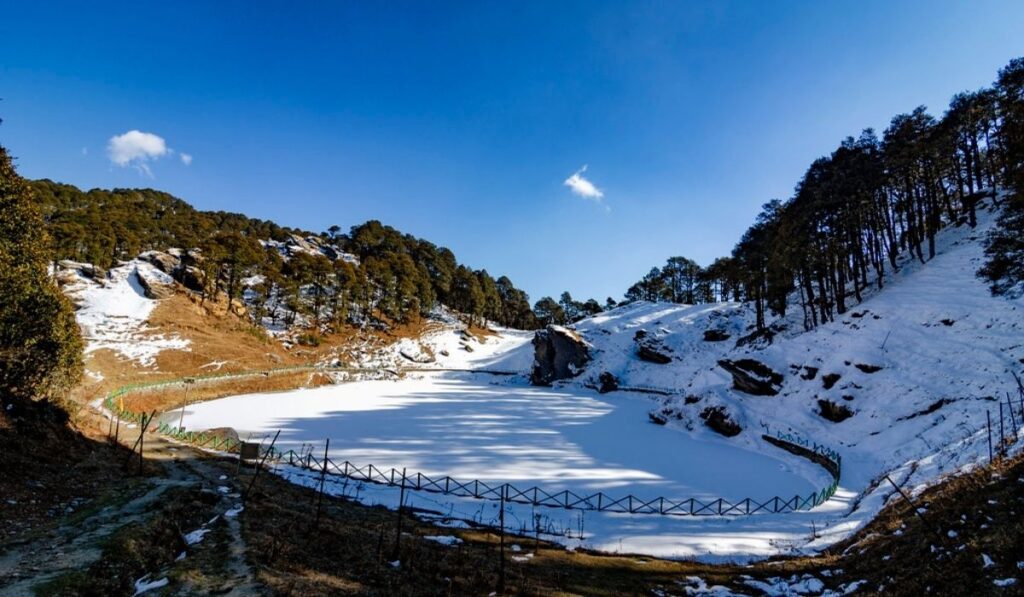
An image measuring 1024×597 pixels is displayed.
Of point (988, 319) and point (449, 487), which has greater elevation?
point (988, 319)

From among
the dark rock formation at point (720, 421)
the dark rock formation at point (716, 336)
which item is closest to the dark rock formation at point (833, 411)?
the dark rock formation at point (720, 421)

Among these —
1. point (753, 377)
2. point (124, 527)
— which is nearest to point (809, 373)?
point (753, 377)

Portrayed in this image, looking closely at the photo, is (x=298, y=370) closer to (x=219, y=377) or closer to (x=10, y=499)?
(x=219, y=377)

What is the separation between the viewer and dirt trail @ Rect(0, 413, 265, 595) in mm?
8039

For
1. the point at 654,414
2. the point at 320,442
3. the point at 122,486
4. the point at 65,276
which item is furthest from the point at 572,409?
the point at 65,276

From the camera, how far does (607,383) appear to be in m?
53.7

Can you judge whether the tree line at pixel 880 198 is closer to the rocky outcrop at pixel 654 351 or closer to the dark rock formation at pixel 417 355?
the rocky outcrop at pixel 654 351

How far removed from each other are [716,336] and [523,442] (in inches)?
1641

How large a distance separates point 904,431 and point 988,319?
10.2 meters

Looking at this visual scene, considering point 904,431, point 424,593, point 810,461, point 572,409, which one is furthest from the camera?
point 572,409

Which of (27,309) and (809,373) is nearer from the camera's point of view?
(27,309)

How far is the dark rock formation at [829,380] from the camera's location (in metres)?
28.3

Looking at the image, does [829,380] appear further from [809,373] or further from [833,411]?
[833,411]

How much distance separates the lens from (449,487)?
64.4 feet
